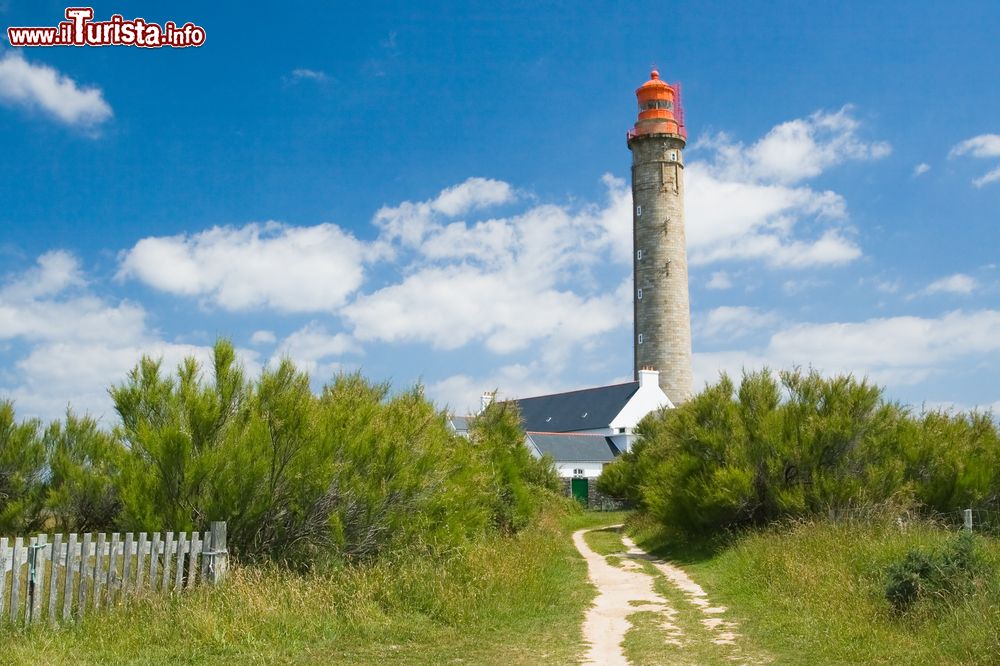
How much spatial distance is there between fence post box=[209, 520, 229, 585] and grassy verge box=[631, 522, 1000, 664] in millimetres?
6002

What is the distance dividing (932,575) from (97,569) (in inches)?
355

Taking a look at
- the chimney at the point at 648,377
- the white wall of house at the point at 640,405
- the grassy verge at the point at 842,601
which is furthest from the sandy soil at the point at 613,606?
the white wall of house at the point at 640,405

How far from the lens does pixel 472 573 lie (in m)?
10.9

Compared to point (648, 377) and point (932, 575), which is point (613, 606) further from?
point (648, 377)

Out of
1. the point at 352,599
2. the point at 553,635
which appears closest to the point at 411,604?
the point at 352,599

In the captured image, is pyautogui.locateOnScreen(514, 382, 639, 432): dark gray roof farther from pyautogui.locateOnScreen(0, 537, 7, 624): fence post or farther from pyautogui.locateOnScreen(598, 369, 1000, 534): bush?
pyautogui.locateOnScreen(0, 537, 7, 624): fence post

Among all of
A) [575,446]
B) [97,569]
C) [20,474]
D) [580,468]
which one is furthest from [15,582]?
[575,446]

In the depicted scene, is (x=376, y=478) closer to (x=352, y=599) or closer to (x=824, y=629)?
(x=352, y=599)

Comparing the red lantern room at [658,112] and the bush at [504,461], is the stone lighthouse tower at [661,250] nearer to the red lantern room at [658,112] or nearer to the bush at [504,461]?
the red lantern room at [658,112]

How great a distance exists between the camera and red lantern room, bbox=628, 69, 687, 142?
154ft

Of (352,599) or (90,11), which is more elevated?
(90,11)

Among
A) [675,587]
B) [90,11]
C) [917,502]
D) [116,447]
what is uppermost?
[90,11]

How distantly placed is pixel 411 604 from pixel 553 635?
1.71 m

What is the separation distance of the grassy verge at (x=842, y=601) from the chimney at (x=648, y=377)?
30.2 meters
